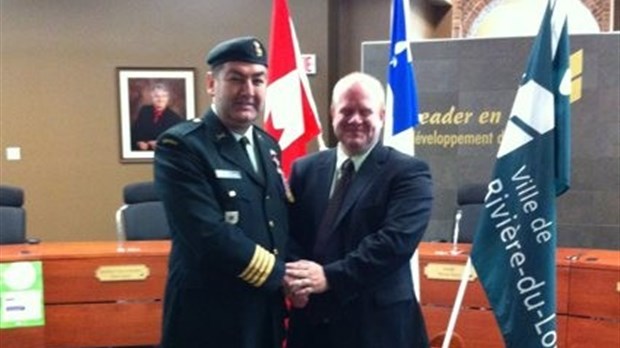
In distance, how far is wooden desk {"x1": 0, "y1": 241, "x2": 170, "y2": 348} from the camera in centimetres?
321

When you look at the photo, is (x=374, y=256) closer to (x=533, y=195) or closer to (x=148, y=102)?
(x=533, y=195)

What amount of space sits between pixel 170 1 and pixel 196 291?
5000 millimetres

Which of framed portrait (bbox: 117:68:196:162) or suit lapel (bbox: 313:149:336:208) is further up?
framed portrait (bbox: 117:68:196:162)

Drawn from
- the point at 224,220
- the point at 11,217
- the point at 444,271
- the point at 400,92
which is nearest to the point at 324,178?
the point at 224,220

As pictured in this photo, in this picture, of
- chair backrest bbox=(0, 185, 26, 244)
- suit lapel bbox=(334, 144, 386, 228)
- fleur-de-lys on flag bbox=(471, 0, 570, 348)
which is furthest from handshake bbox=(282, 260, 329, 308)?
chair backrest bbox=(0, 185, 26, 244)

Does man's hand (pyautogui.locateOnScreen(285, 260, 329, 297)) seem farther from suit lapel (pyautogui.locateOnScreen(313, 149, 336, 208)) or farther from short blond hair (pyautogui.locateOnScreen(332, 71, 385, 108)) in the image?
short blond hair (pyautogui.locateOnScreen(332, 71, 385, 108))

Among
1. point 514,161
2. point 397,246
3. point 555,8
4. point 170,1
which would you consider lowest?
point 397,246

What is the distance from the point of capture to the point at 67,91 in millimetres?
6277

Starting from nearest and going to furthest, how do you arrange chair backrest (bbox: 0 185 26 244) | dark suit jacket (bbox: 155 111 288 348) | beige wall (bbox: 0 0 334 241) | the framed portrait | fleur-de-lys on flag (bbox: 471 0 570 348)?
dark suit jacket (bbox: 155 111 288 348) → fleur-de-lys on flag (bbox: 471 0 570 348) → chair backrest (bbox: 0 185 26 244) → beige wall (bbox: 0 0 334 241) → the framed portrait

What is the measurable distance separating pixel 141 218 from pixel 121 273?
85 cm

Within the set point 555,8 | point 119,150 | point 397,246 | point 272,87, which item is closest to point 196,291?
point 397,246

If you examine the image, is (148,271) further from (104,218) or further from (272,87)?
(104,218)

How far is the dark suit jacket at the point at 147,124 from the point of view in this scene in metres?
6.41

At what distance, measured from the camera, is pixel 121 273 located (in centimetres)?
328
